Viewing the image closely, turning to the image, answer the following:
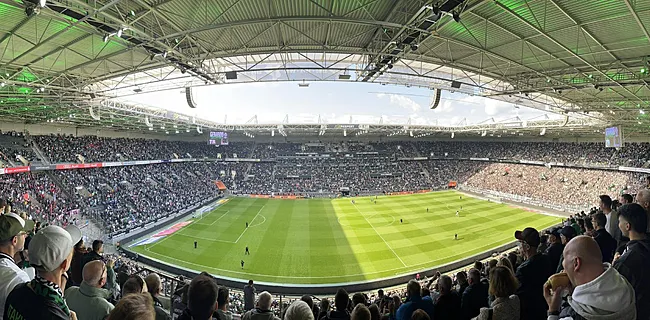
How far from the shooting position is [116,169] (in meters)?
36.3

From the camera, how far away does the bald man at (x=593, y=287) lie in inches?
74.5

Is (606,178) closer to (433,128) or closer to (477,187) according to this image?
(477,187)

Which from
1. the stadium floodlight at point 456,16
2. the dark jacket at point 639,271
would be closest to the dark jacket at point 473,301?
the dark jacket at point 639,271

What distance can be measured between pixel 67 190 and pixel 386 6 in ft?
109

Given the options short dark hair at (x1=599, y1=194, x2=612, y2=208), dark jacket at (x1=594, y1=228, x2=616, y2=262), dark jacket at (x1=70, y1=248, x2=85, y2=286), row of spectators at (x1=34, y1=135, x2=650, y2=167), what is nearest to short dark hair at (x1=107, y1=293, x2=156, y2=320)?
dark jacket at (x1=70, y1=248, x2=85, y2=286)

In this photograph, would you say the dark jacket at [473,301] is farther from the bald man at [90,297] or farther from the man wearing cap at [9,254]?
the man wearing cap at [9,254]

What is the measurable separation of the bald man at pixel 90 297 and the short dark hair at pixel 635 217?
537cm

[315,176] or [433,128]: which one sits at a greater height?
[433,128]

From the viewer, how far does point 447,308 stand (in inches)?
177

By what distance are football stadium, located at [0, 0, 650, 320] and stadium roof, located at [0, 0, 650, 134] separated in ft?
0.32

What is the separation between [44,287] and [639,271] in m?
4.93

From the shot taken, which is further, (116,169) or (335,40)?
(116,169)

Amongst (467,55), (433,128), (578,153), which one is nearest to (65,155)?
(467,55)

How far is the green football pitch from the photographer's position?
1927cm
